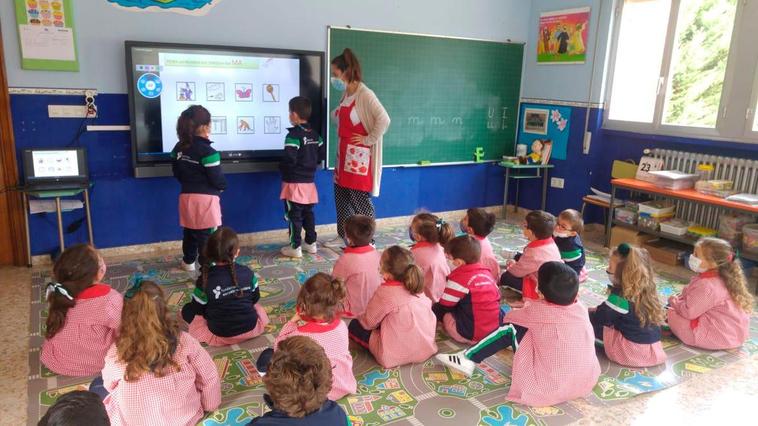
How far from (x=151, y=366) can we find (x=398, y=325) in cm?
116

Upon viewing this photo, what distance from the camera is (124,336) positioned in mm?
1983

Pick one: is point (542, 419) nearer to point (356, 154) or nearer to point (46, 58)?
point (356, 154)

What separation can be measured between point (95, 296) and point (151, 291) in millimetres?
680

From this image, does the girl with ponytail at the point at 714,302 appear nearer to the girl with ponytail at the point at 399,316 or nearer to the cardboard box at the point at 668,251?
the girl with ponytail at the point at 399,316

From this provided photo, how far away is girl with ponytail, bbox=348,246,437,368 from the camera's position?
2682 millimetres

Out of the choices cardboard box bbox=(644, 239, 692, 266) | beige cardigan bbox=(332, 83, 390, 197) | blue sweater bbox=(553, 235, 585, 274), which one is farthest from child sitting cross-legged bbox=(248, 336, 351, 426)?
→ cardboard box bbox=(644, 239, 692, 266)

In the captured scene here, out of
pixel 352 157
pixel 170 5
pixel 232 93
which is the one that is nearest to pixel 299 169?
pixel 352 157

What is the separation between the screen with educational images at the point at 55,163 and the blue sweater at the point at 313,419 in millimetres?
3140

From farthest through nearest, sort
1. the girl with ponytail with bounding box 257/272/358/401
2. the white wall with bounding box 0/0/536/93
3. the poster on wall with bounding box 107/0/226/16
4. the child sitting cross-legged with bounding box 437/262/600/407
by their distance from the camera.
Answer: the poster on wall with bounding box 107/0/226/16, the white wall with bounding box 0/0/536/93, the child sitting cross-legged with bounding box 437/262/600/407, the girl with ponytail with bounding box 257/272/358/401

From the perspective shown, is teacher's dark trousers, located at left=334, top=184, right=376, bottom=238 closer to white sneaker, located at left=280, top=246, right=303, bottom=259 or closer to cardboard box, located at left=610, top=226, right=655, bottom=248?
white sneaker, located at left=280, top=246, right=303, bottom=259

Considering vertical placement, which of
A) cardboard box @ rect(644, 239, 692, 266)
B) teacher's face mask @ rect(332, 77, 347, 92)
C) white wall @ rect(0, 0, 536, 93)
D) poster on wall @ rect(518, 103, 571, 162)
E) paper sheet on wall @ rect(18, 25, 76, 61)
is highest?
white wall @ rect(0, 0, 536, 93)

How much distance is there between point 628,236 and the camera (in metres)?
5.00

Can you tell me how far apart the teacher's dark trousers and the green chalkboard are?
0.63m

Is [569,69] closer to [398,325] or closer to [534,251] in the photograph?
[534,251]
